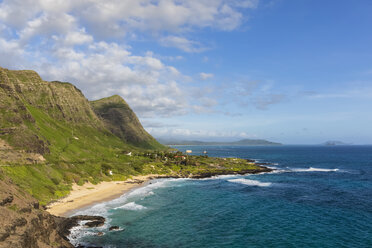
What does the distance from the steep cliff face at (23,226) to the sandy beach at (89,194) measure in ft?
79.1

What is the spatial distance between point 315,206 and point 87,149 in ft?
449

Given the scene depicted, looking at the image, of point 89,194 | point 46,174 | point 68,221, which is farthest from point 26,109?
point 68,221

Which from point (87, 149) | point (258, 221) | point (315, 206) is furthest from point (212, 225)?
point (87, 149)

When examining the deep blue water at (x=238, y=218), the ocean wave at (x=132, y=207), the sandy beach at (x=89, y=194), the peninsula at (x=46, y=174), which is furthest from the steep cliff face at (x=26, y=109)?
the ocean wave at (x=132, y=207)

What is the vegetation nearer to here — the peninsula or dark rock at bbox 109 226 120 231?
the peninsula

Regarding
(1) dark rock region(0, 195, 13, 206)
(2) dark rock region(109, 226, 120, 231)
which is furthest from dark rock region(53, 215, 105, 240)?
(1) dark rock region(0, 195, 13, 206)

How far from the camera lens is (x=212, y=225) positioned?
48.1 m

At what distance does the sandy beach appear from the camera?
Result: 56862mm

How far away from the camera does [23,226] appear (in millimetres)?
25688

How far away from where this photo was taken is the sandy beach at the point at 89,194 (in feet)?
187

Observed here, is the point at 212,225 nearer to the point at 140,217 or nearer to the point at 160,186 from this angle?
the point at 140,217

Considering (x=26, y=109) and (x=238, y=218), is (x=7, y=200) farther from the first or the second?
(x=26, y=109)

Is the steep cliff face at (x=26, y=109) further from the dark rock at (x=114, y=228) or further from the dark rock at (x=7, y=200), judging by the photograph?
the dark rock at (x=7, y=200)

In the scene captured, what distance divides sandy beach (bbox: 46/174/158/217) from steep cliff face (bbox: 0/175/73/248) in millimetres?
24105
